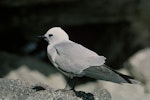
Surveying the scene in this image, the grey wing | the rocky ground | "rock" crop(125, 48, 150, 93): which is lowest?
the grey wing

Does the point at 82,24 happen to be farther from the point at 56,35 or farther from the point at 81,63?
the point at 81,63

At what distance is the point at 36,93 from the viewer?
4406 millimetres

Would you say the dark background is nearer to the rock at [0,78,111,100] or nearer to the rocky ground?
the rocky ground

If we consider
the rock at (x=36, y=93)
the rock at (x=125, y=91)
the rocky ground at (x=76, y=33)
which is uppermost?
the rocky ground at (x=76, y=33)

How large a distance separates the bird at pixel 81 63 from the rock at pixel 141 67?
291 cm

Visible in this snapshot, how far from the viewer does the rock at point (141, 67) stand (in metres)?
7.24

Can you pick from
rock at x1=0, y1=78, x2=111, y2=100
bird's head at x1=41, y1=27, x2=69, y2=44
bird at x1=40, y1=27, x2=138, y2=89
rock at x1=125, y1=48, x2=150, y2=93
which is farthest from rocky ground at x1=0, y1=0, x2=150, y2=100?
bird at x1=40, y1=27, x2=138, y2=89

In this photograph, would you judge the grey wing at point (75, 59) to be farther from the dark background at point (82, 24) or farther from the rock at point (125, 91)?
the dark background at point (82, 24)

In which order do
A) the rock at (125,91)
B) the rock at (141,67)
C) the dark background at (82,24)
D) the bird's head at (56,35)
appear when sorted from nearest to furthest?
the bird's head at (56,35), the rock at (125,91), the rock at (141,67), the dark background at (82,24)

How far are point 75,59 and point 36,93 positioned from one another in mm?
474

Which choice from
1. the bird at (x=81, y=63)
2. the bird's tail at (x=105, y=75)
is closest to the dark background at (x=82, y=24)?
the bird at (x=81, y=63)

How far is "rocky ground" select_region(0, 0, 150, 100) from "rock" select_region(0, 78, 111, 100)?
2679 millimetres

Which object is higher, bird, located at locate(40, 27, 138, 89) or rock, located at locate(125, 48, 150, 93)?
rock, located at locate(125, 48, 150, 93)

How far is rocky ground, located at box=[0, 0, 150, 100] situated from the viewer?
26.5 feet
